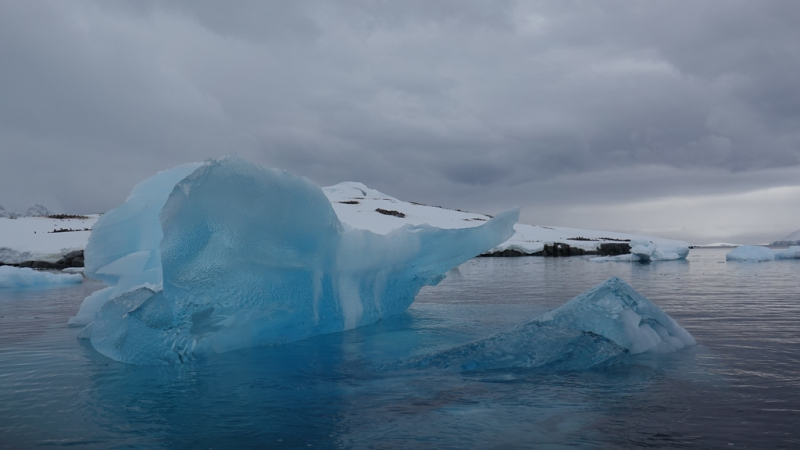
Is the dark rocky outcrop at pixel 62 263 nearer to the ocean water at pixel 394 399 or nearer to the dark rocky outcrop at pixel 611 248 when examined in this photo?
the ocean water at pixel 394 399

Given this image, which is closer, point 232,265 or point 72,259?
point 232,265

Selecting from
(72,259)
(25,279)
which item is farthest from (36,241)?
(25,279)

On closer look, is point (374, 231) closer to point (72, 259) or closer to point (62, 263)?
point (72, 259)

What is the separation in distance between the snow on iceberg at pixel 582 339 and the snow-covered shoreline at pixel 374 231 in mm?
11638

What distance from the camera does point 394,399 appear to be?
3695 mm

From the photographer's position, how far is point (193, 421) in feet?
10.9

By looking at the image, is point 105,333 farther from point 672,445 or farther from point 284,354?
point 672,445

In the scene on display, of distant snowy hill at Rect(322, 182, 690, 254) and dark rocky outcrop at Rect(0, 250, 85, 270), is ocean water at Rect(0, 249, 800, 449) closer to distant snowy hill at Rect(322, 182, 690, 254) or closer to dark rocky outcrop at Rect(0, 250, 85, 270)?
dark rocky outcrop at Rect(0, 250, 85, 270)

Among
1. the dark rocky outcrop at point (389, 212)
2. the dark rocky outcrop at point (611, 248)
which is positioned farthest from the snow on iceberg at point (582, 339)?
the dark rocky outcrop at point (611, 248)

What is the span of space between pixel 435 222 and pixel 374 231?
8.93 metres

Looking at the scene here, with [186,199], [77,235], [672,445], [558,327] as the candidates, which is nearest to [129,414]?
[186,199]

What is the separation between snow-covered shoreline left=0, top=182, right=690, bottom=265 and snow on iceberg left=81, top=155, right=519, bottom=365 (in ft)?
33.4

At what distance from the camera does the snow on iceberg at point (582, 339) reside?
468 cm

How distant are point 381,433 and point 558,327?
271 centimetres
